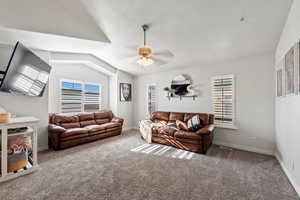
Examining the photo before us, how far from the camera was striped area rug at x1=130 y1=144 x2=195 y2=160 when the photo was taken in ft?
10.3

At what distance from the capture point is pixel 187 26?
8.47 ft

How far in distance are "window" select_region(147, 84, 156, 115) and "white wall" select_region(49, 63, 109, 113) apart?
74.1 inches

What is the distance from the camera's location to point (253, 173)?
7.77ft

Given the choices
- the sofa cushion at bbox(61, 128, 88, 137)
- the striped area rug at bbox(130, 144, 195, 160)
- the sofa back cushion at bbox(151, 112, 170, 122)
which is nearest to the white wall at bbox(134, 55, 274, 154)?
the sofa back cushion at bbox(151, 112, 170, 122)

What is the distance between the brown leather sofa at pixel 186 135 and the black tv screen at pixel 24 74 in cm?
326

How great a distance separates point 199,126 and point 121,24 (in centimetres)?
323

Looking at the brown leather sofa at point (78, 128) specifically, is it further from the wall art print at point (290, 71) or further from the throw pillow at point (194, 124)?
the wall art print at point (290, 71)

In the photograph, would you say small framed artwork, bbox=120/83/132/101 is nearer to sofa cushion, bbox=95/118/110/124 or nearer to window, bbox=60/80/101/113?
window, bbox=60/80/101/113

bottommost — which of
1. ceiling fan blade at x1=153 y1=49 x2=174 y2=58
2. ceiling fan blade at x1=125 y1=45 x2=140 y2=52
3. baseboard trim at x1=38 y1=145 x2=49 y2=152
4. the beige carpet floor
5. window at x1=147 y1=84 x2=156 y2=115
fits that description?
the beige carpet floor

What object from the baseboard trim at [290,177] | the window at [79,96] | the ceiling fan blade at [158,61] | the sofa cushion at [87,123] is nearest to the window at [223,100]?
the baseboard trim at [290,177]

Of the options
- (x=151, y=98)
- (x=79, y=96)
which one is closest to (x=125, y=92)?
(x=151, y=98)

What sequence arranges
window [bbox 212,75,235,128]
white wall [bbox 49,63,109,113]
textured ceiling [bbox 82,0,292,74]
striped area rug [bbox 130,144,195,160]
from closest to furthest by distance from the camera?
textured ceiling [bbox 82,0,292,74]
striped area rug [bbox 130,144,195,160]
window [bbox 212,75,235,128]
white wall [bbox 49,63,109,113]

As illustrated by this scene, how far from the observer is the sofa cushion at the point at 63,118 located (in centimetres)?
402

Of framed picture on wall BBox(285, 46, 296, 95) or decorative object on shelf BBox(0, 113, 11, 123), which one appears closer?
framed picture on wall BBox(285, 46, 296, 95)
